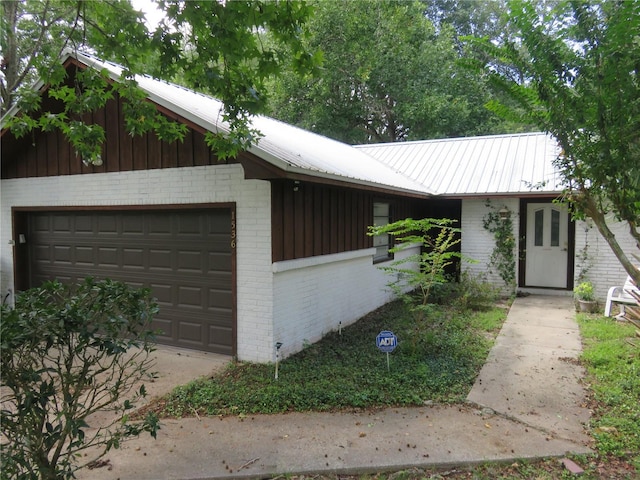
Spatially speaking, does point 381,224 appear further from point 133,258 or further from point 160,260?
point 133,258

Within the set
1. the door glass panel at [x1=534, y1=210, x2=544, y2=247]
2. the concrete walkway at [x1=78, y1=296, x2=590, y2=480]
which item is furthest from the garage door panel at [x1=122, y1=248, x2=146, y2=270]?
the door glass panel at [x1=534, y1=210, x2=544, y2=247]

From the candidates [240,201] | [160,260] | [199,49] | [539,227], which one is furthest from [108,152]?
[539,227]

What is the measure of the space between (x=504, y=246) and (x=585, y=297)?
2277 mm

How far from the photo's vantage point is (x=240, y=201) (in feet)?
19.2

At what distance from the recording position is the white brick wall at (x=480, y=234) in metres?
10.9

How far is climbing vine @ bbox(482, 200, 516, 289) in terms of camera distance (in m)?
10.8

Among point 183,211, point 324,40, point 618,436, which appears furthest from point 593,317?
point 324,40

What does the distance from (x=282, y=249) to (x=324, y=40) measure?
59.3 feet

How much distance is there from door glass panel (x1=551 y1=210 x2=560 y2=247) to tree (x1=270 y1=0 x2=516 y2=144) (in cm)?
1080

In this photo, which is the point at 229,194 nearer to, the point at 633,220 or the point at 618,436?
the point at 633,220

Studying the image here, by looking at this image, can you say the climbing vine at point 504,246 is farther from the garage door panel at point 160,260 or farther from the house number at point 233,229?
the garage door panel at point 160,260

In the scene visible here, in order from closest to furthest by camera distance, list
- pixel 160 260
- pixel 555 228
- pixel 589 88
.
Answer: pixel 589 88 → pixel 160 260 → pixel 555 228

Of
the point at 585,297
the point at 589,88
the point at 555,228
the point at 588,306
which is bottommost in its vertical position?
the point at 588,306

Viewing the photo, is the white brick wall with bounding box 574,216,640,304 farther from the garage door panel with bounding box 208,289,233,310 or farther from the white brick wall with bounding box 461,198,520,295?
the garage door panel with bounding box 208,289,233,310
